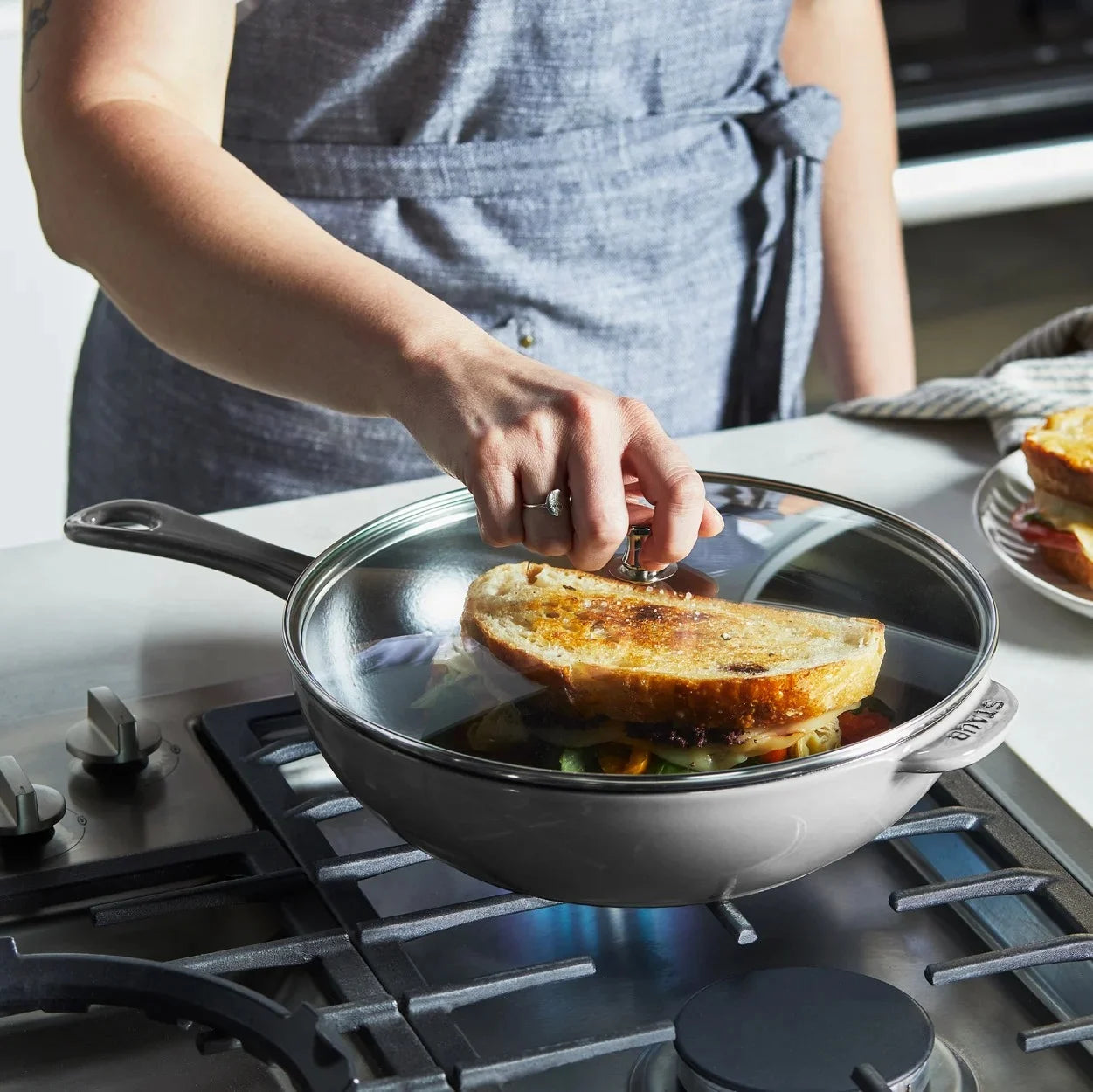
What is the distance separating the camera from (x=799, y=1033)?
44 centimetres

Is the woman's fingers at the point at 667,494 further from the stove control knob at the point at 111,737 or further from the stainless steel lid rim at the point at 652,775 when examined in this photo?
the stove control knob at the point at 111,737

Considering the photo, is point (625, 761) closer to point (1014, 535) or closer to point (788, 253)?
point (1014, 535)

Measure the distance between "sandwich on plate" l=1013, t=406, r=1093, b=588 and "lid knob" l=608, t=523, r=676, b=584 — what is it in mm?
303

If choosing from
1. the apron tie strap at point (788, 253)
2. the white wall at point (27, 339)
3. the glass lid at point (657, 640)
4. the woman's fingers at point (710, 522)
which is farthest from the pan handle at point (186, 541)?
the white wall at point (27, 339)

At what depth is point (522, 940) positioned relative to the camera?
0.52m

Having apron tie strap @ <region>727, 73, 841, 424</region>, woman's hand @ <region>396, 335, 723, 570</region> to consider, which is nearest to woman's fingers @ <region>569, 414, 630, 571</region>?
woman's hand @ <region>396, 335, 723, 570</region>

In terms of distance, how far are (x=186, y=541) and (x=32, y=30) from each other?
388 millimetres

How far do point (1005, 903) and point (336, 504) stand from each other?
497 mm

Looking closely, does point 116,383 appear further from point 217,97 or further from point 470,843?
point 470,843

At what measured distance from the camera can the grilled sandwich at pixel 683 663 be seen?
1.61 ft

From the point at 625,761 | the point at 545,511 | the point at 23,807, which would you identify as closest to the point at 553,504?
the point at 545,511

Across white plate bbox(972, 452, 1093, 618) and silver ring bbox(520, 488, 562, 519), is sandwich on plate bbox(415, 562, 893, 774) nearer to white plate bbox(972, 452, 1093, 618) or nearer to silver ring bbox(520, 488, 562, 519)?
silver ring bbox(520, 488, 562, 519)

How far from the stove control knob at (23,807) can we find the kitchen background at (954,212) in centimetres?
147

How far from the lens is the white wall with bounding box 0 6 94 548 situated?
1884 mm
